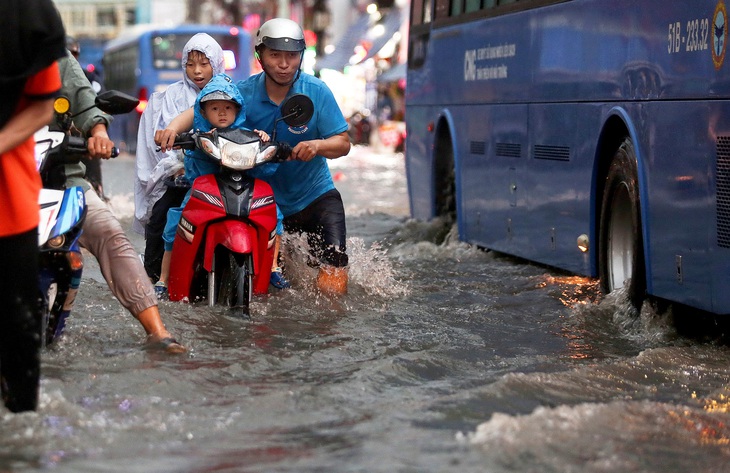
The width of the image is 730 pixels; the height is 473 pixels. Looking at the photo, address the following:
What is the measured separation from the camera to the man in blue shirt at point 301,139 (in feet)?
27.6

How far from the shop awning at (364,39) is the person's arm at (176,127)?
40.0 meters

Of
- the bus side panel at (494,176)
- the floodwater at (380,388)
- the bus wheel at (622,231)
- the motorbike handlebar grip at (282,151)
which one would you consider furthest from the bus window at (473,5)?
the motorbike handlebar grip at (282,151)

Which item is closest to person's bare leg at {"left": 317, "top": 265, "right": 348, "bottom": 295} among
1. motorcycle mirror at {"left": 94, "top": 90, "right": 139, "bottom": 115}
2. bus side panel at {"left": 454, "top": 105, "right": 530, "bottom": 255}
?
motorcycle mirror at {"left": 94, "top": 90, "right": 139, "bottom": 115}

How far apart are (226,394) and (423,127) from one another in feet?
30.2

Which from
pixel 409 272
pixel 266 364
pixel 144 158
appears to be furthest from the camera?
pixel 409 272

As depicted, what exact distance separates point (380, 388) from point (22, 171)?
201cm

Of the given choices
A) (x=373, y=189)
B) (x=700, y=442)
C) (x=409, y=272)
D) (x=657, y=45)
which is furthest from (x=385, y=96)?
(x=700, y=442)

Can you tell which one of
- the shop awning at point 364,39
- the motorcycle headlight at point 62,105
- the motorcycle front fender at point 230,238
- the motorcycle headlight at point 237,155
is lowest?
the motorcycle front fender at point 230,238

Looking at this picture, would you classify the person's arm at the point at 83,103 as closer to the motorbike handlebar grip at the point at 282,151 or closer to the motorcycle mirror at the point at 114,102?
the motorcycle mirror at the point at 114,102

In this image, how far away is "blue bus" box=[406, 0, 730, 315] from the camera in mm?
7652

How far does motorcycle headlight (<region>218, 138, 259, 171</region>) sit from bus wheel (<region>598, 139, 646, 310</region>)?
230 cm

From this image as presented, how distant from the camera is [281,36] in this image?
8.38 metres

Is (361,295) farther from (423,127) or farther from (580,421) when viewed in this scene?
(423,127)

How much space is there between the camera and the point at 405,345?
7754mm
